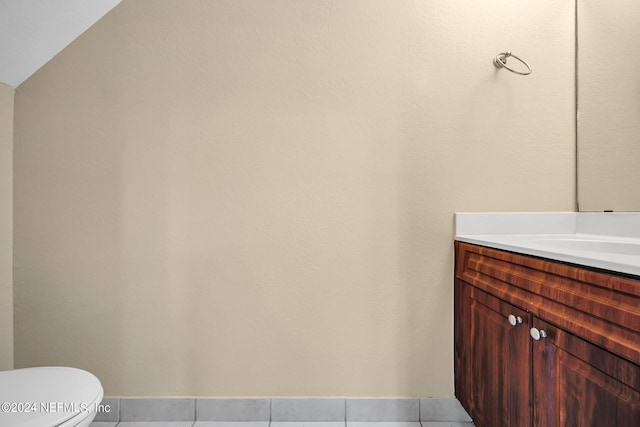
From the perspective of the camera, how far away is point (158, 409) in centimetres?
171

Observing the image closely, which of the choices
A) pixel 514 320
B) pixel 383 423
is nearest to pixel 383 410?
pixel 383 423

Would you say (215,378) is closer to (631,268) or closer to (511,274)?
(511,274)

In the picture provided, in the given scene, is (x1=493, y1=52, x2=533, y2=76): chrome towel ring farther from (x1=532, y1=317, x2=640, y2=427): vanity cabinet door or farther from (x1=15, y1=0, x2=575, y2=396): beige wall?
(x1=532, y1=317, x2=640, y2=427): vanity cabinet door

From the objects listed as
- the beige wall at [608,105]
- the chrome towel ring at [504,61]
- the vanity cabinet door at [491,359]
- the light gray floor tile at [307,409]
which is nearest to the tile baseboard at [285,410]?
the light gray floor tile at [307,409]

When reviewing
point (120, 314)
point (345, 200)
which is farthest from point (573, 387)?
point (120, 314)

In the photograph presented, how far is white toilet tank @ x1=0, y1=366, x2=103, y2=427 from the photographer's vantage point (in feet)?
3.15

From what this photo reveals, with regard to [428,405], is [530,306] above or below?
above

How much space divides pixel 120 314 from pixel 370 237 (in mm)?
1165

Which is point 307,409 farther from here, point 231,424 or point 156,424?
point 156,424

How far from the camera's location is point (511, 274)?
47.7 inches

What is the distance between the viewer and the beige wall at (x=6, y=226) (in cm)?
167

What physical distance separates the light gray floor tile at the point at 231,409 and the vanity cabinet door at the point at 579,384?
1103 mm

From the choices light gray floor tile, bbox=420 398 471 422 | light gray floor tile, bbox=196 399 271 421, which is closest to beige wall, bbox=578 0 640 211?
light gray floor tile, bbox=420 398 471 422

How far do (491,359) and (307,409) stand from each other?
0.83 m
